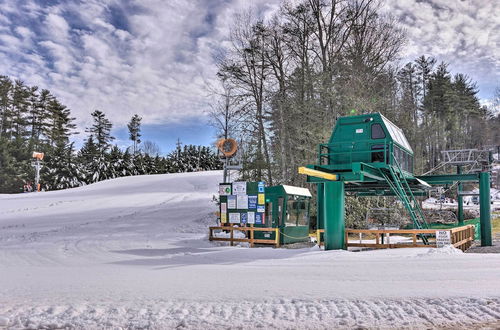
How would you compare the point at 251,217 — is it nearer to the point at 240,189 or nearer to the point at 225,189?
the point at 240,189

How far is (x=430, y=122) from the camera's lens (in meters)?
41.6

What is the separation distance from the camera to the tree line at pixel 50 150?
62719 mm

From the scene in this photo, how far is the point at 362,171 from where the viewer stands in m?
14.3

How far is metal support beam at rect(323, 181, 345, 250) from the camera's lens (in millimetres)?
14945

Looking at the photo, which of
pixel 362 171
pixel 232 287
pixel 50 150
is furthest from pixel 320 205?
pixel 50 150

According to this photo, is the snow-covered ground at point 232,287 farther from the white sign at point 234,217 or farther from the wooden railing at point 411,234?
the white sign at point 234,217

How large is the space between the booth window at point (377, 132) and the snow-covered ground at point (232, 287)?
16.1ft

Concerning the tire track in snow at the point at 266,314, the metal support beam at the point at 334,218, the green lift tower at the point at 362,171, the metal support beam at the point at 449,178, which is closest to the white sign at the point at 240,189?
the green lift tower at the point at 362,171

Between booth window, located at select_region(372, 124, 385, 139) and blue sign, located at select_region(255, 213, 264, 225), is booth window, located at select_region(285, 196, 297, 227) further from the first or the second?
booth window, located at select_region(372, 124, 385, 139)

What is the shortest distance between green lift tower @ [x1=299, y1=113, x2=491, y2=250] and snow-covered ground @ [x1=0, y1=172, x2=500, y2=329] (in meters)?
2.30

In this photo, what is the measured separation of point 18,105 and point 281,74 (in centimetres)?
5539

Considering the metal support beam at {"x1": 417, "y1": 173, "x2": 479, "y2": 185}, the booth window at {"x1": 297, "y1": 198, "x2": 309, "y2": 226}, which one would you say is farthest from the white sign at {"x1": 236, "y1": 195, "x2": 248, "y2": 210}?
the metal support beam at {"x1": 417, "y1": 173, "x2": 479, "y2": 185}

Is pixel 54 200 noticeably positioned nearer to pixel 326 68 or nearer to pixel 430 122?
pixel 326 68

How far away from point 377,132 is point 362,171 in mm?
2921
